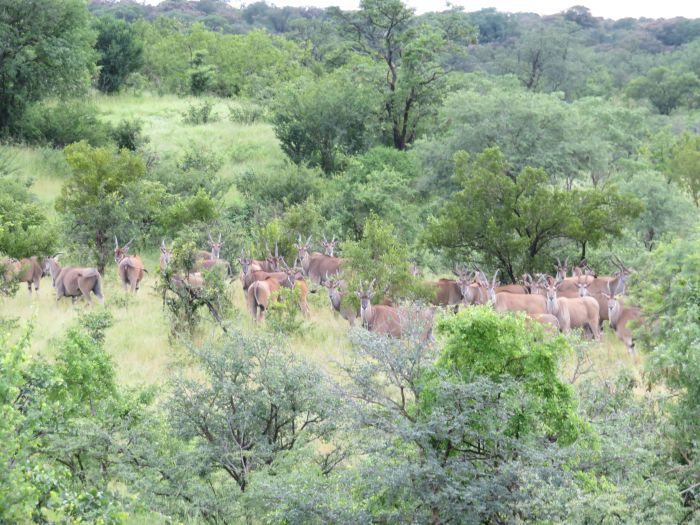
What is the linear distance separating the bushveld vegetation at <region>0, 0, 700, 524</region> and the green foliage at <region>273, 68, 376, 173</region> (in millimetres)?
118

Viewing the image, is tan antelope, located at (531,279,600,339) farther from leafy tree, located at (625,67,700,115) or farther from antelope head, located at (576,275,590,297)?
leafy tree, located at (625,67,700,115)

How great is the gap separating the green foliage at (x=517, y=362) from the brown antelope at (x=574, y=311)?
8385 mm

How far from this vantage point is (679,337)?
27.9 feet

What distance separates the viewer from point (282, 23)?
405ft

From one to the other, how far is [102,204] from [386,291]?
753 cm

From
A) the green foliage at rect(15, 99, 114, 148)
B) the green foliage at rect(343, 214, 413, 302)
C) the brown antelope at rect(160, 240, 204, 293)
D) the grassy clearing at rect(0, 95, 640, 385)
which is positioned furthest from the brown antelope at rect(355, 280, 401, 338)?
the green foliage at rect(15, 99, 114, 148)

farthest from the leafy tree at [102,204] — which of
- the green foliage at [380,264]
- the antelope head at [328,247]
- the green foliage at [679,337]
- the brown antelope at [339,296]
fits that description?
the green foliage at [679,337]

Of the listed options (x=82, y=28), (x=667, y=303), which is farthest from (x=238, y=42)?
(x=667, y=303)

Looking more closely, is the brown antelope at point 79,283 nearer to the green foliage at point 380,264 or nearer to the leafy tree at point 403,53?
the green foliage at point 380,264

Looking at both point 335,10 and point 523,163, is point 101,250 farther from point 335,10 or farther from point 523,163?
point 335,10

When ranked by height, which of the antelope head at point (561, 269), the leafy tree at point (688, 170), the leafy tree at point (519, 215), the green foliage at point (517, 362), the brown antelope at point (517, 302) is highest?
the green foliage at point (517, 362)

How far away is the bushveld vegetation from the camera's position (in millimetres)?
6977

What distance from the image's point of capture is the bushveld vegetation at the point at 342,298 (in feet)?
22.9

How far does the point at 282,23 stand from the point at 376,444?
122 metres
